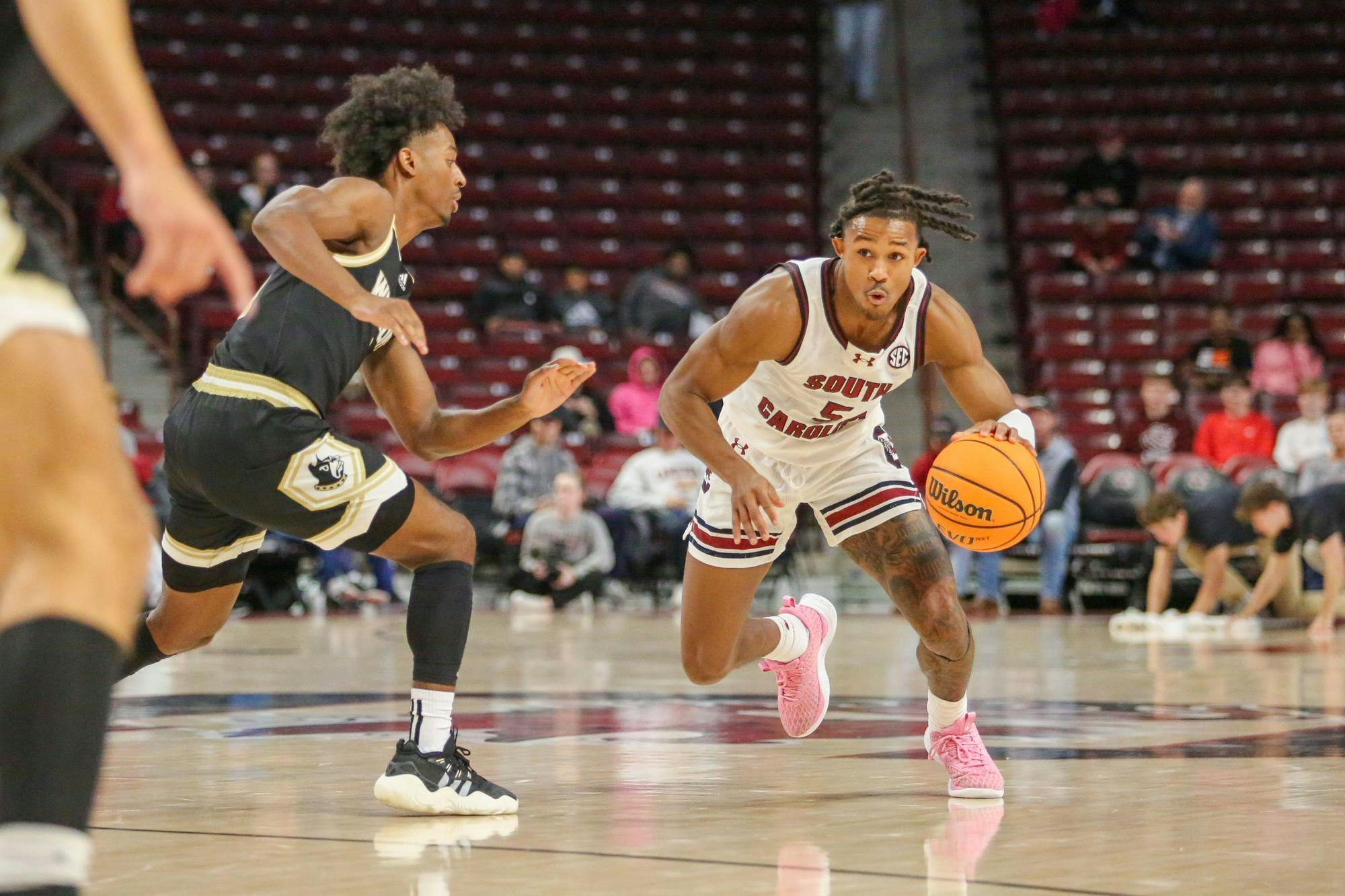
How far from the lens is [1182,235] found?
16078 mm

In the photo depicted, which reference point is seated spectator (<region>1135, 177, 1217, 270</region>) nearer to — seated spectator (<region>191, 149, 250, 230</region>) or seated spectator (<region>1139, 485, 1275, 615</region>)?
seated spectator (<region>1139, 485, 1275, 615</region>)

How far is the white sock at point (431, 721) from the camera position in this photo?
3840 millimetres

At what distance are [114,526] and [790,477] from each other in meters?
3.16

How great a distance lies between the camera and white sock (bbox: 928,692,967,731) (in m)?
4.34

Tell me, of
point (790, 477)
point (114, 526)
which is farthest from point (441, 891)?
point (790, 477)

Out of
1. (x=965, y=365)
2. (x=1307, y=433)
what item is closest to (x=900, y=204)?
(x=965, y=365)

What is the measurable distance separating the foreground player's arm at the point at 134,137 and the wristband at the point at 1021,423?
2.95 m

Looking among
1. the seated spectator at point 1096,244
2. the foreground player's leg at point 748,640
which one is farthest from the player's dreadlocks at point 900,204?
the seated spectator at point 1096,244

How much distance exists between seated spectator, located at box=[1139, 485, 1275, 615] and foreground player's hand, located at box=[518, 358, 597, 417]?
721 centimetres

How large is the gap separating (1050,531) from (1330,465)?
2.07 m

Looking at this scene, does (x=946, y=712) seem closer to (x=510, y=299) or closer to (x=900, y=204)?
(x=900, y=204)

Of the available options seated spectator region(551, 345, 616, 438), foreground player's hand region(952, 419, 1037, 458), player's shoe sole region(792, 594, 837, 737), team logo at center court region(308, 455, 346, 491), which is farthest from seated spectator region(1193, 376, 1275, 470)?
team logo at center court region(308, 455, 346, 491)

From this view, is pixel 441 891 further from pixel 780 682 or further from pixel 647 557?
pixel 647 557

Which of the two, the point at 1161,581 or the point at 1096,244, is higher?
the point at 1096,244
